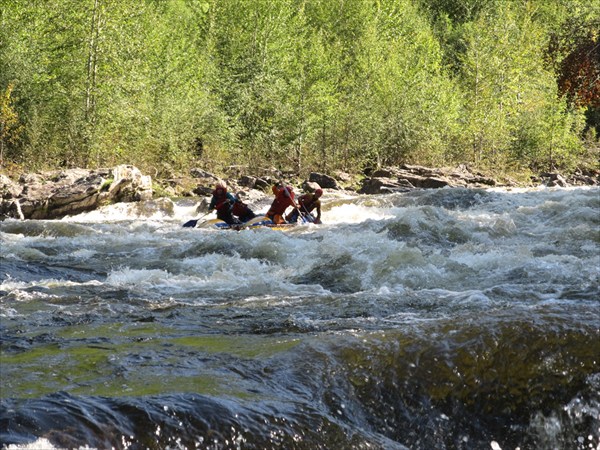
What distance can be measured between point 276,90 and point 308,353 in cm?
2365

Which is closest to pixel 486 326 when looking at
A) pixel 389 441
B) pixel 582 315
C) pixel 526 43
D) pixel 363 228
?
pixel 582 315

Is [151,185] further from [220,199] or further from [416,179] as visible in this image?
→ [416,179]

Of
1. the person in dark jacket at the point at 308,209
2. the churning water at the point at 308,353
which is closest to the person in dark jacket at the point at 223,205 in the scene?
the person in dark jacket at the point at 308,209

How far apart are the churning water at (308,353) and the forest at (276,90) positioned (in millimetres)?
4723

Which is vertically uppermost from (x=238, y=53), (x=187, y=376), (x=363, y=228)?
(x=238, y=53)

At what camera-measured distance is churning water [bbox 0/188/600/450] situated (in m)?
3.33

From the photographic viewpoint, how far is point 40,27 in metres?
21.7

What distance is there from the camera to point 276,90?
27.2m

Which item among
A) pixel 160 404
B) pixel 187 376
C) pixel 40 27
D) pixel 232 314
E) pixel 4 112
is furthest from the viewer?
pixel 40 27

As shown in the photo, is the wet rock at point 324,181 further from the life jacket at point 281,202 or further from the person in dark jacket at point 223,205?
the life jacket at point 281,202

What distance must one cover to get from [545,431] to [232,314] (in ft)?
10.4

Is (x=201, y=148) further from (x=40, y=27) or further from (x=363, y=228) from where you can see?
(x=363, y=228)

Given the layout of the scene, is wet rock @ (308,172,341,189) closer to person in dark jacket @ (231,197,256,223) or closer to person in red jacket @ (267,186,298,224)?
person in dark jacket @ (231,197,256,223)

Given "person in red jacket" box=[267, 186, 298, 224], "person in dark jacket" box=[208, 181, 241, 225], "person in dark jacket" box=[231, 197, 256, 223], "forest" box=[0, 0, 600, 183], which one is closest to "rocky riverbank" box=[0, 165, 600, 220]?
"forest" box=[0, 0, 600, 183]
